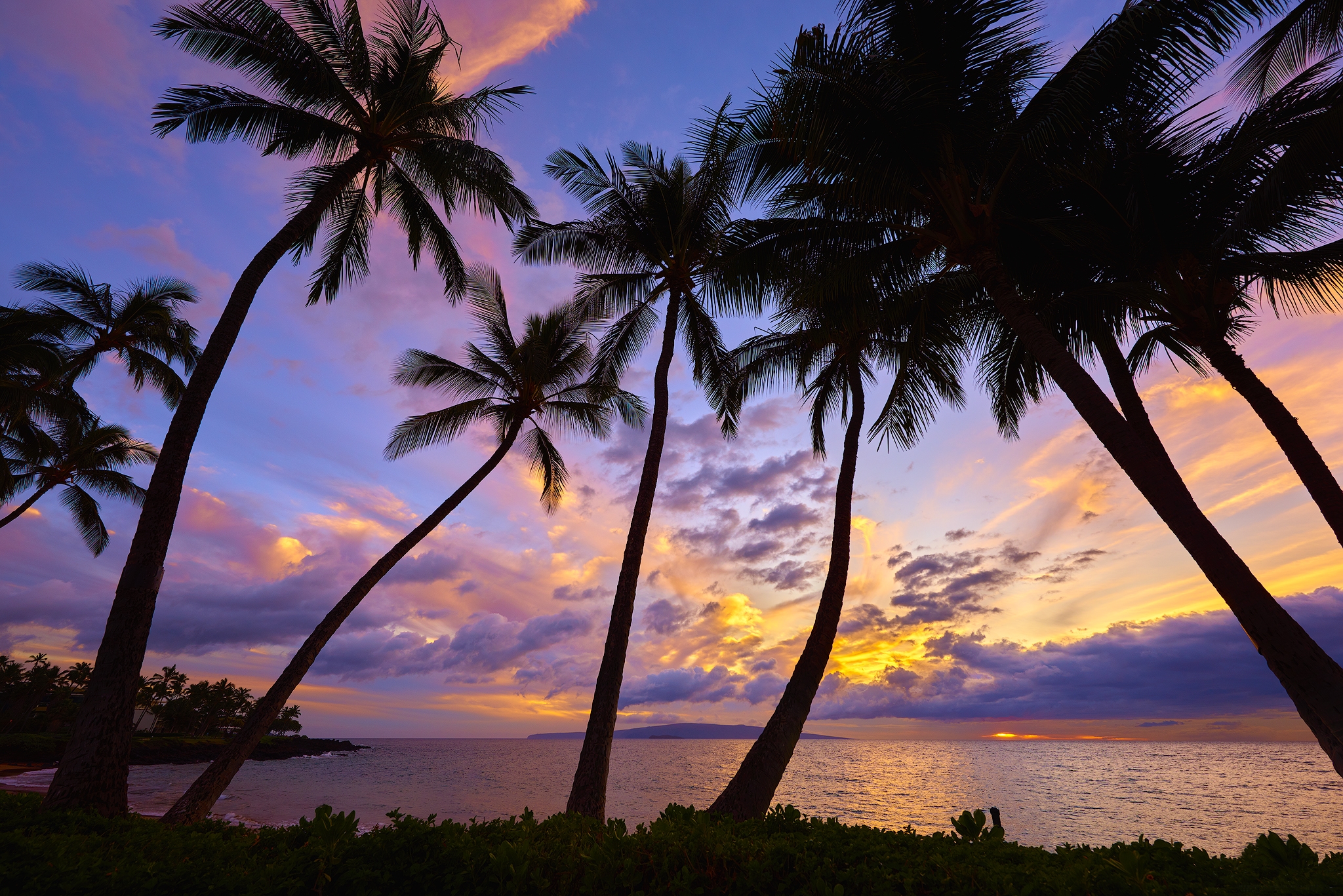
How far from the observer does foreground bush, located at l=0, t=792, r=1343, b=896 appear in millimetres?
2932

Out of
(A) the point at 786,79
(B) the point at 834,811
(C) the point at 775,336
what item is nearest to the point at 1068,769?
(B) the point at 834,811

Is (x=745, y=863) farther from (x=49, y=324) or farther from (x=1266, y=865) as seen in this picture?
(x=49, y=324)

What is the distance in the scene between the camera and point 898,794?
138 ft

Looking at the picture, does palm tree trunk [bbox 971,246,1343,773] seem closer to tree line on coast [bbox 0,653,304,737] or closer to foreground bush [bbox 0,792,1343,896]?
foreground bush [bbox 0,792,1343,896]

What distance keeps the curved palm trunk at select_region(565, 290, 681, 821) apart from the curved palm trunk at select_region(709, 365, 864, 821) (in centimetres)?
195

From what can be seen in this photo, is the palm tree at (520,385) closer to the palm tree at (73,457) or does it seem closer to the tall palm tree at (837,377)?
the tall palm tree at (837,377)

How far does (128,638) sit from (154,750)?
201ft

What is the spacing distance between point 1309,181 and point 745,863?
10.9 meters

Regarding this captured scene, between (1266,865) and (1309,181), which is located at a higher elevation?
(1309,181)

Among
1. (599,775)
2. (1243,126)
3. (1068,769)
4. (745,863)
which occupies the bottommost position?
(1068,769)

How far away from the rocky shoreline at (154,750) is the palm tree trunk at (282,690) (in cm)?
572

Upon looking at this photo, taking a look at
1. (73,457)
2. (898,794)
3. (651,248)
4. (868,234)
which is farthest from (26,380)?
(898,794)

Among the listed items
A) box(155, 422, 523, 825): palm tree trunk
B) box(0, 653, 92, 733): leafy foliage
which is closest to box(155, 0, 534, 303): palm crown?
box(155, 422, 523, 825): palm tree trunk

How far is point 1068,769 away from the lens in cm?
6731
